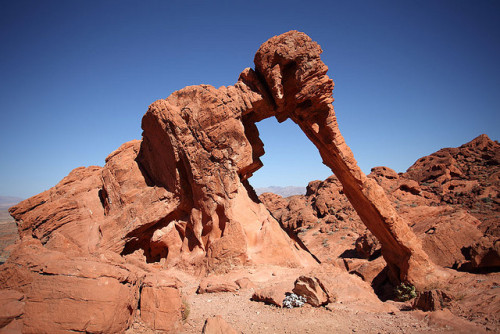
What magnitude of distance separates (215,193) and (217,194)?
103mm

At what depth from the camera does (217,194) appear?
12367mm

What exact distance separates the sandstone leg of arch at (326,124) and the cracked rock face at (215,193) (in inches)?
1.8

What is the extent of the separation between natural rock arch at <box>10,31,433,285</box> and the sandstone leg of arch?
4cm

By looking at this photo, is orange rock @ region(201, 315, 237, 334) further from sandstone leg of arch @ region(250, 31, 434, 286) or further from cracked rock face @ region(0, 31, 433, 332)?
sandstone leg of arch @ region(250, 31, 434, 286)

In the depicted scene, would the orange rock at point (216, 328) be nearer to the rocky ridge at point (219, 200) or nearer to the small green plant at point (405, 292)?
the rocky ridge at point (219, 200)

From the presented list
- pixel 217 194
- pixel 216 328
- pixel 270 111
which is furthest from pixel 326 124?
pixel 216 328

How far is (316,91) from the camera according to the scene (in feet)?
40.2

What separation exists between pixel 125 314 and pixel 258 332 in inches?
105

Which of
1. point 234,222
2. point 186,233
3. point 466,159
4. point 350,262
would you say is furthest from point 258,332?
point 466,159

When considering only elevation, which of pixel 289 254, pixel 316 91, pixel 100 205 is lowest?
pixel 289 254

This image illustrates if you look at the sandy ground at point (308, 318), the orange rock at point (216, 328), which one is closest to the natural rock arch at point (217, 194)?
the sandy ground at point (308, 318)

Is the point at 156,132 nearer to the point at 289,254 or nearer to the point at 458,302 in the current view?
the point at 289,254

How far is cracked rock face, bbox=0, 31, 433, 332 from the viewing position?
462 inches

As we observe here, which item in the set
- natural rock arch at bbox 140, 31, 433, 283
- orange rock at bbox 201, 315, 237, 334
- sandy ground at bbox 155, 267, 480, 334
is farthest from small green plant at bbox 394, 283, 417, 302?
orange rock at bbox 201, 315, 237, 334
